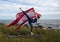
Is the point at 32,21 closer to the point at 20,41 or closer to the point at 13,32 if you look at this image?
the point at 13,32

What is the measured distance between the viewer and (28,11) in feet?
56.8

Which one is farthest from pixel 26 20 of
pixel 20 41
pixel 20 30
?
pixel 20 41

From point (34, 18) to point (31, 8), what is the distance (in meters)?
0.68

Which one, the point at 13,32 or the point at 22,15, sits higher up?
the point at 22,15

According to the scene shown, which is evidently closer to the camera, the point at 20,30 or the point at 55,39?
the point at 55,39

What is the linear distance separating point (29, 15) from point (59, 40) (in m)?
5.30

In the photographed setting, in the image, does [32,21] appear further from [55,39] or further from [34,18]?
[55,39]

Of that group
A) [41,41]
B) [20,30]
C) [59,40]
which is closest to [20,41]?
[41,41]

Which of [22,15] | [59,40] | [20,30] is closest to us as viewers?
[59,40]

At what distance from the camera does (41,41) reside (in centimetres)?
1275

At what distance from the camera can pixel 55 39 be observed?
12.8 meters

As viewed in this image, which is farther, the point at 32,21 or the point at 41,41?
the point at 32,21

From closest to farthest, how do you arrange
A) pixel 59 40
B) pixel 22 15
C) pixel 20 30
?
pixel 59 40 < pixel 22 15 < pixel 20 30

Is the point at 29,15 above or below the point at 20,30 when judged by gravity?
above
